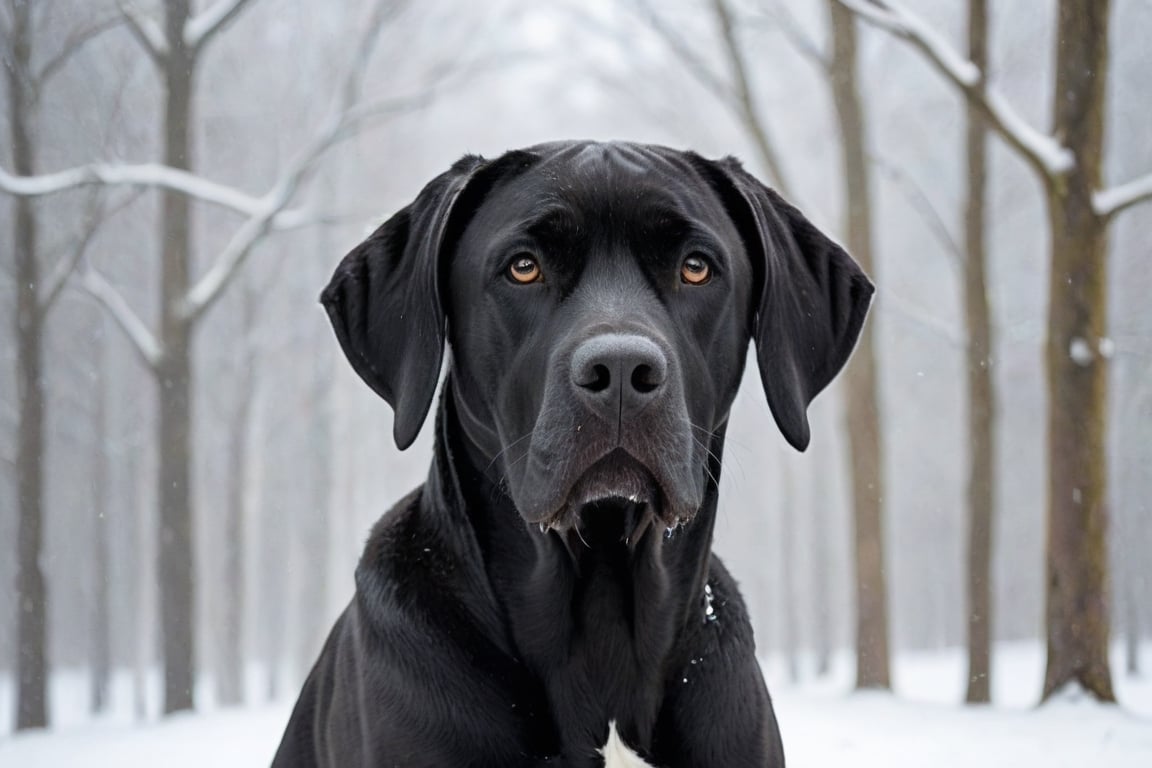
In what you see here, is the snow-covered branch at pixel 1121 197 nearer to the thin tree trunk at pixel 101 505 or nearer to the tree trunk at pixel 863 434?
the tree trunk at pixel 863 434

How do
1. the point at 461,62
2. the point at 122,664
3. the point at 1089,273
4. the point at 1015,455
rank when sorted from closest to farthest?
the point at 1089,273
the point at 461,62
the point at 1015,455
the point at 122,664

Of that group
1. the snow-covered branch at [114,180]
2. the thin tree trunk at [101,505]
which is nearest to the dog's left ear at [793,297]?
the snow-covered branch at [114,180]

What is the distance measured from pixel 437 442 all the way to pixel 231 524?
1511cm

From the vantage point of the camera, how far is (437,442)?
319 cm

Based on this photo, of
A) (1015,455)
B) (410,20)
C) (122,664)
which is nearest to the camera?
(410,20)

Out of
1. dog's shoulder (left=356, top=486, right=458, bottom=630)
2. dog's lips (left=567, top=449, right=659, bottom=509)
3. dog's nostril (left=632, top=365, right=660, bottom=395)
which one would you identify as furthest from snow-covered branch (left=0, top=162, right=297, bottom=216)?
dog's nostril (left=632, top=365, right=660, bottom=395)

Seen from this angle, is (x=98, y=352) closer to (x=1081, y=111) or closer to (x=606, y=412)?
(x=1081, y=111)

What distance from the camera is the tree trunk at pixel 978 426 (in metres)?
10.3

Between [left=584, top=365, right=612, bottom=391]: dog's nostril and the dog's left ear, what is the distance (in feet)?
2.20

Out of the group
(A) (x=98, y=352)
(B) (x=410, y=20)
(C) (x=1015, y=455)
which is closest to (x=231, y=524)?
(A) (x=98, y=352)

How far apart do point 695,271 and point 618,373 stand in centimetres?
→ 56

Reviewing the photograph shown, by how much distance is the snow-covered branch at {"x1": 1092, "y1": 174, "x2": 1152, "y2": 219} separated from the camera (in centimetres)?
809

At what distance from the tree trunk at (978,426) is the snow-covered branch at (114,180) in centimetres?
619

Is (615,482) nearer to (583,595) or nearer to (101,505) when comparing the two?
(583,595)
